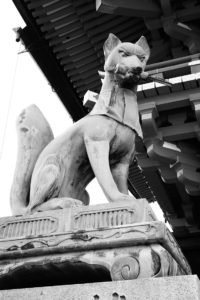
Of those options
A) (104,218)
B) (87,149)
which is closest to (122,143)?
(87,149)

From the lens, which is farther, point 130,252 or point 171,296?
point 130,252

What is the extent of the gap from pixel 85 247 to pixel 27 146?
86cm

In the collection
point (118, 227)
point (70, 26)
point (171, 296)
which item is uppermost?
point (70, 26)

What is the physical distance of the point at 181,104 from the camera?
4477 millimetres

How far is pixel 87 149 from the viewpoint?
262 cm

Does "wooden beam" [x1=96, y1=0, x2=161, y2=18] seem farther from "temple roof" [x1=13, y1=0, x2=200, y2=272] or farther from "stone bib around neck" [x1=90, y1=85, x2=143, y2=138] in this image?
"stone bib around neck" [x1=90, y1=85, x2=143, y2=138]

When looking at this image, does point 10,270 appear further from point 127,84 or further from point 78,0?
point 78,0

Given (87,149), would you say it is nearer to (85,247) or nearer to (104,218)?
(104,218)

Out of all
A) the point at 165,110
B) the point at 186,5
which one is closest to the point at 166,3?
the point at 186,5

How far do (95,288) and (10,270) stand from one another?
19.2 inches

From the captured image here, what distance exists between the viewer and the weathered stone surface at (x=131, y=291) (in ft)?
6.23

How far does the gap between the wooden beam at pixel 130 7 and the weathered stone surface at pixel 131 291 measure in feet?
11.5

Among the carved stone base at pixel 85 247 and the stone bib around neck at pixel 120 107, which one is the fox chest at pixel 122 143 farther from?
the carved stone base at pixel 85 247

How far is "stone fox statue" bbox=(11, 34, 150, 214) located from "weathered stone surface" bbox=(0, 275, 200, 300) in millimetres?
508
